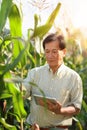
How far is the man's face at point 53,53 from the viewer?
72.0 inches

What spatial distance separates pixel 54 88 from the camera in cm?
193

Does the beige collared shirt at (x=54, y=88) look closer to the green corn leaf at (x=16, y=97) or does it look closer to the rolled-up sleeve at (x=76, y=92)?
the rolled-up sleeve at (x=76, y=92)

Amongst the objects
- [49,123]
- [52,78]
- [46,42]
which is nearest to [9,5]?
[46,42]

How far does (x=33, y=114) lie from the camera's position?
1.98 m

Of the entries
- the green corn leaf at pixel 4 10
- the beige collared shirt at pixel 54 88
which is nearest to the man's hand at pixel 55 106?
the beige collared shirt at pixel 54 88

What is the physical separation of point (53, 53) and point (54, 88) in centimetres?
20

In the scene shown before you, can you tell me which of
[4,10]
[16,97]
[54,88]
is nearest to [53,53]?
[54,88]

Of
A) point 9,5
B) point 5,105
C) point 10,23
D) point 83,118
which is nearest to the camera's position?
point 9,5

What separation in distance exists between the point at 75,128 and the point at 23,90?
162 cm

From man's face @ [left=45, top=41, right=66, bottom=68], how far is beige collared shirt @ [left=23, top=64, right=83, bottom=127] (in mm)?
87

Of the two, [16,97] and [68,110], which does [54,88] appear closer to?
[68,110]

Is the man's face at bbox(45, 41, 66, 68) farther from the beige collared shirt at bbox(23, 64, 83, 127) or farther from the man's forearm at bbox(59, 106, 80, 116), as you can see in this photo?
the man's forearm at bbox(59, 106, 80, 116)

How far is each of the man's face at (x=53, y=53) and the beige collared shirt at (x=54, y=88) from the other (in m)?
0.09

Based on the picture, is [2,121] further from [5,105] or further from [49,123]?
[49,123]
